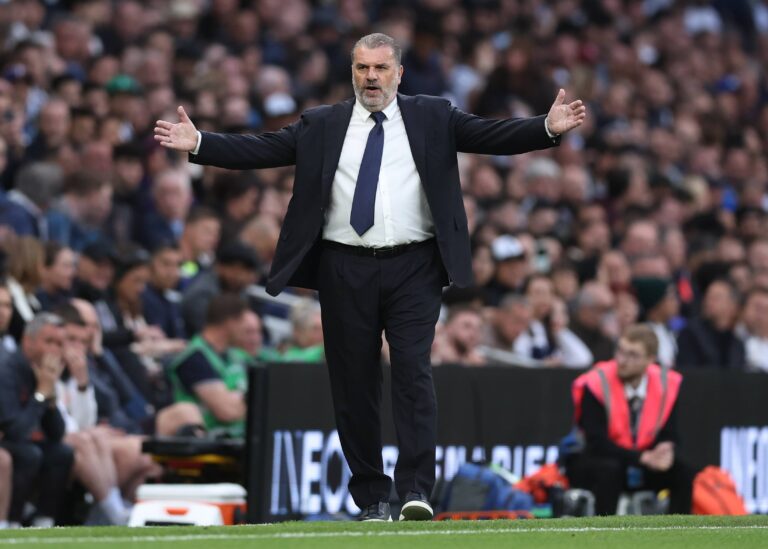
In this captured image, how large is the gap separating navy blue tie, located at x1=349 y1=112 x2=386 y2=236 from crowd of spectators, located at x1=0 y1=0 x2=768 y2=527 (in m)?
3.33

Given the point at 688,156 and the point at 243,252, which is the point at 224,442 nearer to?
the point at 243,252

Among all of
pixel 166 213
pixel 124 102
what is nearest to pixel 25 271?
pixel 166 213

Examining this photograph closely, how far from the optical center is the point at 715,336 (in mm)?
15906

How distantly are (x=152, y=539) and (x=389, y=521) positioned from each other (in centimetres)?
117

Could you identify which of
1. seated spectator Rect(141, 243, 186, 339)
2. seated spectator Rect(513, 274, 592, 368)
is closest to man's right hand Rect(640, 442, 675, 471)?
seated spectator Rect(513, 274, 592, 368)

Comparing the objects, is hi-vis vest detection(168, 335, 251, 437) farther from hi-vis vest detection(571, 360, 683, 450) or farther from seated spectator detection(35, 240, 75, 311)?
hi-vis vest detection(571, 360, 683, 450)

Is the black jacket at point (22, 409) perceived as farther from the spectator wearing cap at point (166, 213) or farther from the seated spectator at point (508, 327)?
the seated spectator at point (508, 327)

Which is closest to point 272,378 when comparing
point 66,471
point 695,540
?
point 66,471

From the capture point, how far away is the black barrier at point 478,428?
10.9 meters

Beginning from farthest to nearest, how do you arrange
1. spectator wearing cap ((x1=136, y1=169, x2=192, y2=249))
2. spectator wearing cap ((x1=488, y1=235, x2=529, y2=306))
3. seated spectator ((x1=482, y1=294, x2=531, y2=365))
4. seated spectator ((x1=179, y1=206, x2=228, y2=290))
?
spectator wearing cap ((x1=488, y1=235, x2=529, y2=306)), spectator wearing cap ((x1=136, y1=169, x2=192, y2=249)), seated spectator ((x1=482, y1=294, x2=531, y2=365)), seated spectator ((x1=179, y1=206, x2=228, y2=290))

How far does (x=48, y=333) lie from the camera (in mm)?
10844

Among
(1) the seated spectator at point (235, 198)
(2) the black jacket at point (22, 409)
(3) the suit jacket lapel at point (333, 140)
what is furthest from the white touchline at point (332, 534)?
(1) the seated spectator at point (235, 198)

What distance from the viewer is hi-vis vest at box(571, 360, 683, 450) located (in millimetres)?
11289

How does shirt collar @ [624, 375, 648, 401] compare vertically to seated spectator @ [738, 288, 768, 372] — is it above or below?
below
